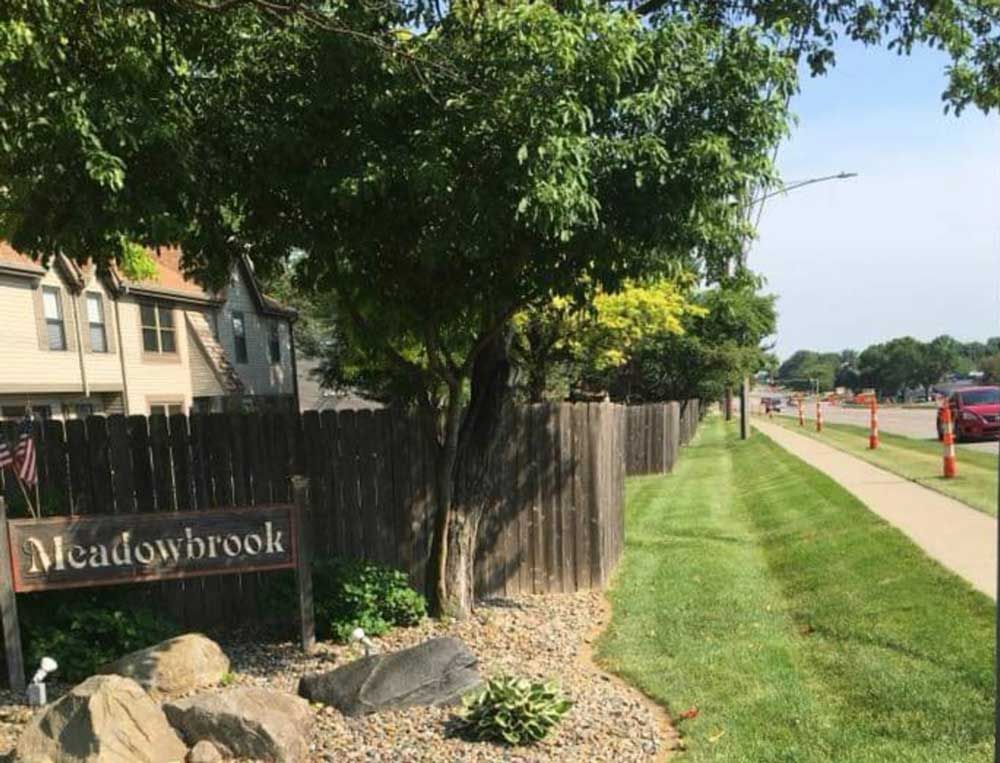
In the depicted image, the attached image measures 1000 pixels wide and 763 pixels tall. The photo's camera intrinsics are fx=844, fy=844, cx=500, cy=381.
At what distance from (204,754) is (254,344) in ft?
97.3

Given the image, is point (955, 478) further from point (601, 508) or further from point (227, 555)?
point (227, 555)

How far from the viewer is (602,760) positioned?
4.34m

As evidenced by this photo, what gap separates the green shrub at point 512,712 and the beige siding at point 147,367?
22191mm

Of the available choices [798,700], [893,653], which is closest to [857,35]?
[893,653]

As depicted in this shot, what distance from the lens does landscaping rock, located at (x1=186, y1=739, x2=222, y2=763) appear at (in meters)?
4.12

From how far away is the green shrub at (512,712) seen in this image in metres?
4.41

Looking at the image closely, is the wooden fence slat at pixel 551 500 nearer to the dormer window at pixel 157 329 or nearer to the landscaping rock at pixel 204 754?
the landscaping rock at pixel 204 754

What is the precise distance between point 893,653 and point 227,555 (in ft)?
15.0

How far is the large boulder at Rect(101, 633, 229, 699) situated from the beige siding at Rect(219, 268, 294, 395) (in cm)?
2526

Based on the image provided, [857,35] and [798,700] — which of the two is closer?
[798,700]

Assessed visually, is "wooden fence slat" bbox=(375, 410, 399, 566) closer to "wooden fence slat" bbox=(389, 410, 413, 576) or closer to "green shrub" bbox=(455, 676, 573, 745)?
"wooden fence slat" bbox=(389, 410, 413, 576)

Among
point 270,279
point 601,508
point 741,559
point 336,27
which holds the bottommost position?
point 741,559

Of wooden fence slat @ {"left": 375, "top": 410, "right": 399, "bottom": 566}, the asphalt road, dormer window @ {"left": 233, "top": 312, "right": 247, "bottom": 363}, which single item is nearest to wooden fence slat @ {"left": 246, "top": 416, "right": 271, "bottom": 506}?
wooden fence slat @ {"left": 375, "top": 410, "right": 399, "bottom": 566}

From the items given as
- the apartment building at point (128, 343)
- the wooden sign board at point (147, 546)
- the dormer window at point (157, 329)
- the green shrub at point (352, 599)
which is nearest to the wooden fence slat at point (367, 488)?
the green shrub at point (352, 599)
